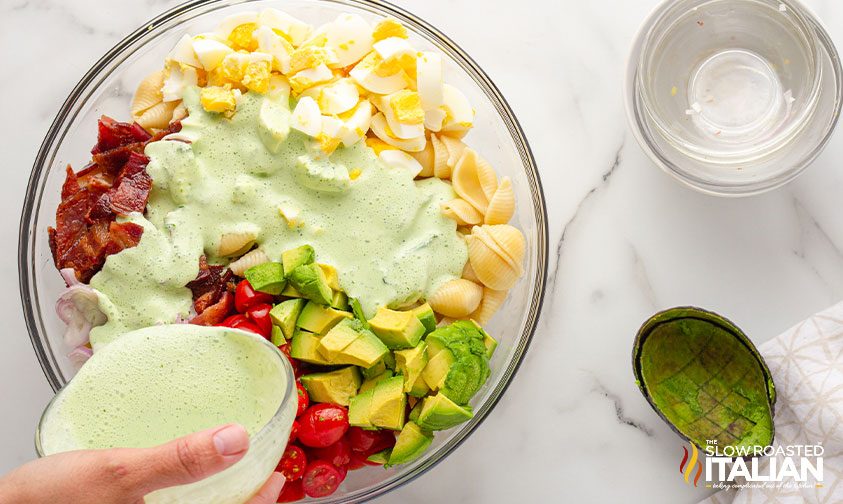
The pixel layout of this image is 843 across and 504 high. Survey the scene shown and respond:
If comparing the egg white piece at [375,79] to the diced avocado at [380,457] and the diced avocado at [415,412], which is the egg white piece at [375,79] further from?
the diced avocado at [380,457]

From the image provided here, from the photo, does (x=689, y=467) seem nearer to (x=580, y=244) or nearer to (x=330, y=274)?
(x=580, y=244)

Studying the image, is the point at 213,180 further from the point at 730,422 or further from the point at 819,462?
the point at 819,462

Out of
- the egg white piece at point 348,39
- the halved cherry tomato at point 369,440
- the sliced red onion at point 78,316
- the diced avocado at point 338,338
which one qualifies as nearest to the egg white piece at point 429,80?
the egg white piece at point 348,39

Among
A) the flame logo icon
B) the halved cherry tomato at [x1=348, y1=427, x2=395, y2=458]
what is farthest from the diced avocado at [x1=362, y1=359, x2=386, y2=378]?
the flame logo icon

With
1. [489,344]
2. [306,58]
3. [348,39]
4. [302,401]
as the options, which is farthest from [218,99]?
[489,344]

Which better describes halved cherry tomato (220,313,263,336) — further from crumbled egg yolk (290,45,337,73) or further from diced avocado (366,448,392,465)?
crumbled egg yolk (290,45,337,73)

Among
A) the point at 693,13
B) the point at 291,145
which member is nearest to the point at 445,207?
the point at 291,145
